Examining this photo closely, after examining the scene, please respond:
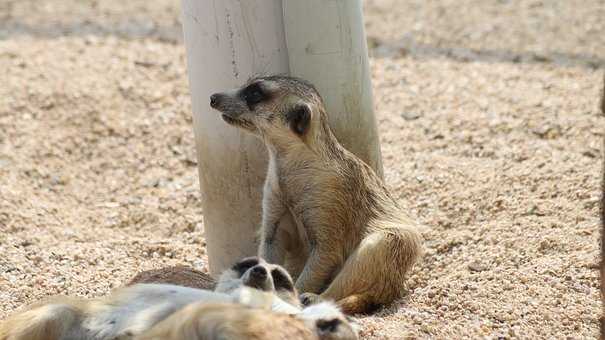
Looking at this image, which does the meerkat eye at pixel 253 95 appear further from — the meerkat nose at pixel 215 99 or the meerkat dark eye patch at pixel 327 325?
the meerkat dark eye patch at pixel 327 325

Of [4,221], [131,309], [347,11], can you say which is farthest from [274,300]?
[4,221]

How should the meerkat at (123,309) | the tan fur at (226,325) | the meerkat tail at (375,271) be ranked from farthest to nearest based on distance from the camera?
the meerkat tail at (375,271) < the meerkat at (123,309) < the tan fur at (226,325)

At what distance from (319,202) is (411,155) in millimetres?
1870

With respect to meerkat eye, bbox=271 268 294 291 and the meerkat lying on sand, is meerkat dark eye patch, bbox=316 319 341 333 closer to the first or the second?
the meerkat lying on sand

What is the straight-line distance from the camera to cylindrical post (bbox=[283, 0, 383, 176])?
14.2 feet

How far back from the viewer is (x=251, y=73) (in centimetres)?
435

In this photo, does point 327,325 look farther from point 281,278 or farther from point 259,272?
point 281,278

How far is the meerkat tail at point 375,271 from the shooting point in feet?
13.4

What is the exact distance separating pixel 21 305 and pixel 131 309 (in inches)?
38.4

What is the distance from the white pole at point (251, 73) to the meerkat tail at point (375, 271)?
1.33 ft

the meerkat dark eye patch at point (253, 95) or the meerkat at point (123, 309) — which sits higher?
the meerkat dark eye patch at point (253, 95)

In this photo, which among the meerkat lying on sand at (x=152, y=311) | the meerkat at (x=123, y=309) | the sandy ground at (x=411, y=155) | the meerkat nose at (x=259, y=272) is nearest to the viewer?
the meerkat lying on sand at (x=152, y=311)

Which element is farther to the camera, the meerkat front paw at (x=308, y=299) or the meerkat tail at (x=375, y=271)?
the meerkat tail at (x=375, y=271)

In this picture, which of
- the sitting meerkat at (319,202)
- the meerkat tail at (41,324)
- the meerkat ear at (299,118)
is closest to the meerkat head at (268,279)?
the sitting meerkat at (319,202)
